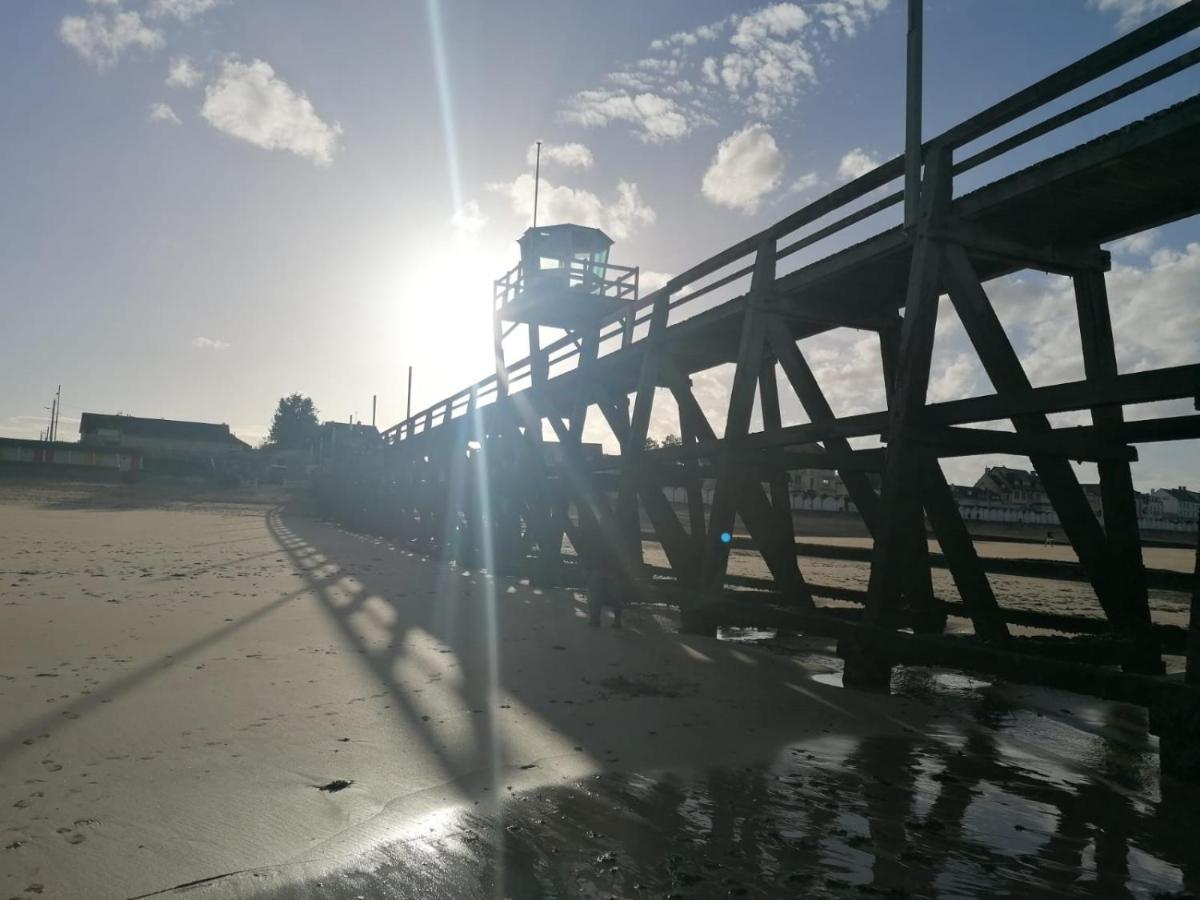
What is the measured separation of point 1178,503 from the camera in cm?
8906

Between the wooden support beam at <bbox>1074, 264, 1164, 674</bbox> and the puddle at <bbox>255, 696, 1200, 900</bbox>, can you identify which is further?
the wooden support beam at <bbox>1074, 264, 1164, 674</bbox>

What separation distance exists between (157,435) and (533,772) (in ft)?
349

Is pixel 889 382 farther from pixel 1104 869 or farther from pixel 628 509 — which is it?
pixel 1104 869

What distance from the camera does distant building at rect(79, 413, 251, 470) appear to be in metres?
92.0

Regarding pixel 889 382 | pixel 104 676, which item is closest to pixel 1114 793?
pixel 889 382

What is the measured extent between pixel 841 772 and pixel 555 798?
1714 millimetres

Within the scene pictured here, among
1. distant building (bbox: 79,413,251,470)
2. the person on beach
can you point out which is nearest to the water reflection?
the person on beach

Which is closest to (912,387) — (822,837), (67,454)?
(822,837)

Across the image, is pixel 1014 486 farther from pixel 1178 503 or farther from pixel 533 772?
pixel 533 772

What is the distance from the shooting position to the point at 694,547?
1030 centimetres

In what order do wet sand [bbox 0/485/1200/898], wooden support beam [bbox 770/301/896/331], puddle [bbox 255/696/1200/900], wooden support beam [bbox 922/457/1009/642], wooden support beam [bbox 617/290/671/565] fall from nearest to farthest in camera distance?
puddle [bbox 255/696/1200/900]
wet sand [bbox 0/485/1200/898]
wooden support beam [bbox 922/457/1009/642]
wooden support beam [bbox 770/301/896/331]
wooden support beam [bbox 617/290/671/565]

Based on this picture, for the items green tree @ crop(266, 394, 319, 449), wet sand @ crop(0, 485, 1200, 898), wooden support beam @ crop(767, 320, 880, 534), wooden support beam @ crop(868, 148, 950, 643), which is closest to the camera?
wet sand @ crop(0, 485, 1200, 898)

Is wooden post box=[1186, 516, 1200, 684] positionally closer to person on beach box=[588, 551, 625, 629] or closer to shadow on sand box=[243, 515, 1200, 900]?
shadow on sand box=[243, 515, 1200, 900]

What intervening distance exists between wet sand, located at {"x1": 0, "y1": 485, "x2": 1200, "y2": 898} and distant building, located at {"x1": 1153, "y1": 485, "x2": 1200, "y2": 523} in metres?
87.5
